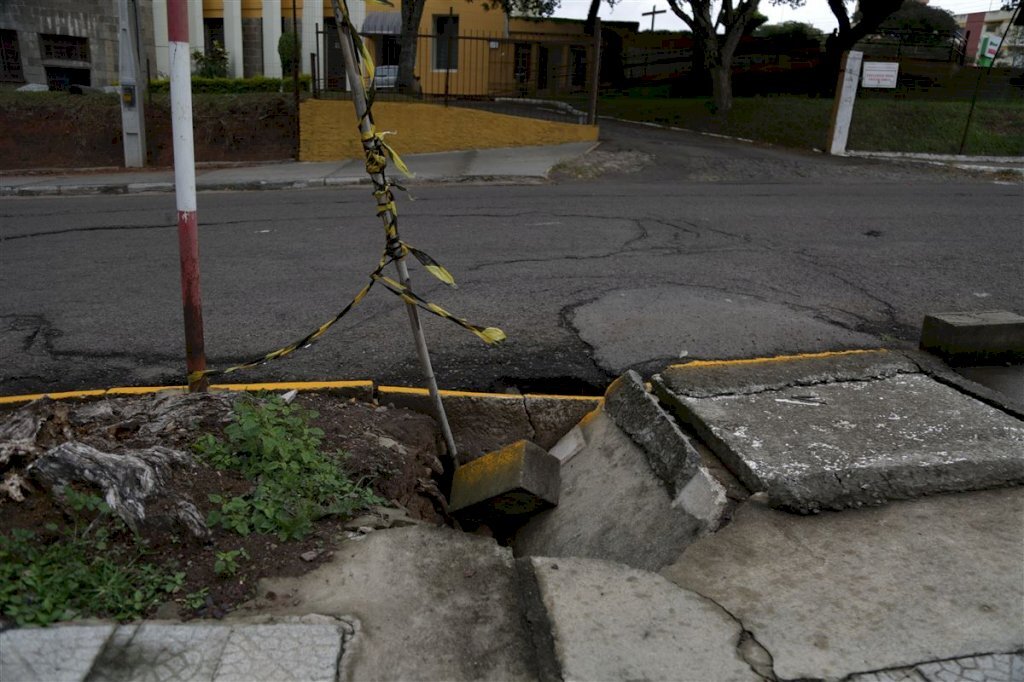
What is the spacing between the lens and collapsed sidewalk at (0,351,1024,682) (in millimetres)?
2365

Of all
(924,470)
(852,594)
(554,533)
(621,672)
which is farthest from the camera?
(554,533)

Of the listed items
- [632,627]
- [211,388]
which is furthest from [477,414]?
[632,627]

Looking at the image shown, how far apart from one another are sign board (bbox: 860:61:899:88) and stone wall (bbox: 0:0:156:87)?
19.8 metres

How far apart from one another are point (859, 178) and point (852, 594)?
12.0 metres

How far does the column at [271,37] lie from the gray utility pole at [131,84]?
12.3m

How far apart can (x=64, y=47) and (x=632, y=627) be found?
2879 centimetres

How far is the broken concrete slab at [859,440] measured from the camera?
313 cm

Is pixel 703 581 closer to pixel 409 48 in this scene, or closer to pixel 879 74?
Answer: pixel 879 74

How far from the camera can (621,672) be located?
7.77 feet

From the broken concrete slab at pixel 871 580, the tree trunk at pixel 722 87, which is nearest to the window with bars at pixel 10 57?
the tree trunk at pixel 722 87

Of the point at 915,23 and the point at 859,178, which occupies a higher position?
the point at 915,23

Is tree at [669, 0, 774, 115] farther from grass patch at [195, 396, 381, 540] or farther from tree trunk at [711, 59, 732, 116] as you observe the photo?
grass patch at [195, 396, 381, 540]

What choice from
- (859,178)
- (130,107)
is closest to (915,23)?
(859,178)

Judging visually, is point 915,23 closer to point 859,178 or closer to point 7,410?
point 859,178
